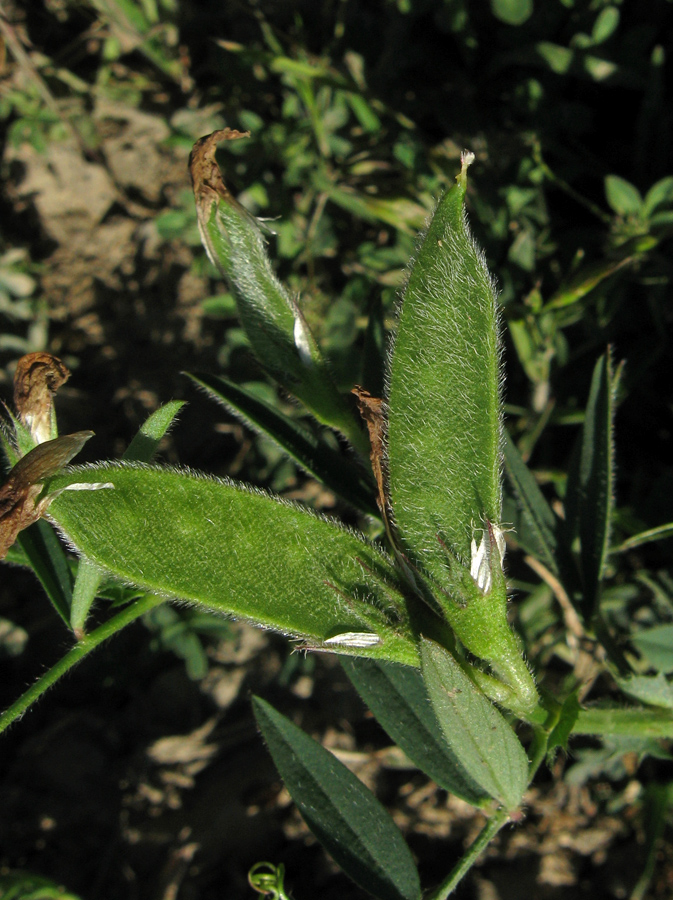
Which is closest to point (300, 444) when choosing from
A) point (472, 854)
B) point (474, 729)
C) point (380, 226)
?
point (474, 729)

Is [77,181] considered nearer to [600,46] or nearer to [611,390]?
[600,46]

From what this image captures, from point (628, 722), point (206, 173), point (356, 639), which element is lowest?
point (628, 722)

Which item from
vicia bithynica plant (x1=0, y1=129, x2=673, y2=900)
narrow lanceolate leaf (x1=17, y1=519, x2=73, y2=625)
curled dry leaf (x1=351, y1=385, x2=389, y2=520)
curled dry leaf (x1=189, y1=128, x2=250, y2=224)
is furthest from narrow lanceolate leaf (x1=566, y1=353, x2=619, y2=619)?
narrow lanceolate leaf (x1=17, y1=519, x2=73, y2=625)

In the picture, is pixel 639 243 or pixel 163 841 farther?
pixel 163 841

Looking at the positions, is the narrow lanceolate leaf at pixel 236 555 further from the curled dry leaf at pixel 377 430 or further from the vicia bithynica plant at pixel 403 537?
the curled dry leaf at pixel 377 430

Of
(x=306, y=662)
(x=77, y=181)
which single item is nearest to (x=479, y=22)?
(x=77, y=181)

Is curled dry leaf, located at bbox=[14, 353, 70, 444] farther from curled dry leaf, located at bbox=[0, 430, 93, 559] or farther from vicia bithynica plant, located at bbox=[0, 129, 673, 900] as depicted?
curled dry leaf, located at bbox=[0, 430, 93, 559]

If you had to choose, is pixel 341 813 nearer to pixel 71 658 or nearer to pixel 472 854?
pixel 472 854
